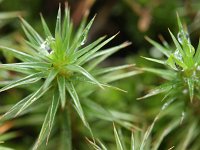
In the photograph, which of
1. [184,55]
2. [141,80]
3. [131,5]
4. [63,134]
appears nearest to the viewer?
[184,55]

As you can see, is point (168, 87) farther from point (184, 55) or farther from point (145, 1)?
point (145, 1)

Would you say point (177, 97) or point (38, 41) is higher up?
point (38, 41)

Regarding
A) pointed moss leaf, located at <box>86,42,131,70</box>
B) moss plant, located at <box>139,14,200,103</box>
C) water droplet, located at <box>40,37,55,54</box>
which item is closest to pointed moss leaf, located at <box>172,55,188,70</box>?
moss plant, located at <box>139,14,200,103</box>

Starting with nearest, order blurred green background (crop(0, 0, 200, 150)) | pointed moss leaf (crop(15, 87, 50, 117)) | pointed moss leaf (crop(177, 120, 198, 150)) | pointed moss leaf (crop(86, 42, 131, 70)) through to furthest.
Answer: pointed moss leaf (crop(15, 87, 50, 117)) → pointed moss leaf (crop(86, 42, 131, 70)) → pointed moss leaf (crop(177, 120, 198, 150)) → blurred green background (crop(0, 0, 200, 150))

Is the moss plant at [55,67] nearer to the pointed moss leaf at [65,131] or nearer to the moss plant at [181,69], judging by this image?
the pointed moss leaf at [65,131]

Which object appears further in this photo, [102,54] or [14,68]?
[102,54]

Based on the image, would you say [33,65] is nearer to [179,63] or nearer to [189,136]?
[179,63]

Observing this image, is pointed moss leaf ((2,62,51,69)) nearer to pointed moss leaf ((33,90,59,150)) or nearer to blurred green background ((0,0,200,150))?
pointed moss leaf ((33,90,59,150))

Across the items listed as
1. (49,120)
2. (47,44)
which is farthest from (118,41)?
(49,120)

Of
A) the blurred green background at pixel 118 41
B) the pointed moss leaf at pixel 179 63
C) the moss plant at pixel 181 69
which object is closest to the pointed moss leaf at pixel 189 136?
the blurred green background at pixel 118 41

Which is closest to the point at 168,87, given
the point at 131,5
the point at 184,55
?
the point at 184,55

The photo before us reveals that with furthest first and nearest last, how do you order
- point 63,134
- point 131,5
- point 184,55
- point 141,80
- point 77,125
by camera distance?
point 131,5 < point 141,80 < point 77,125 < point 63,134 < point 184,55
